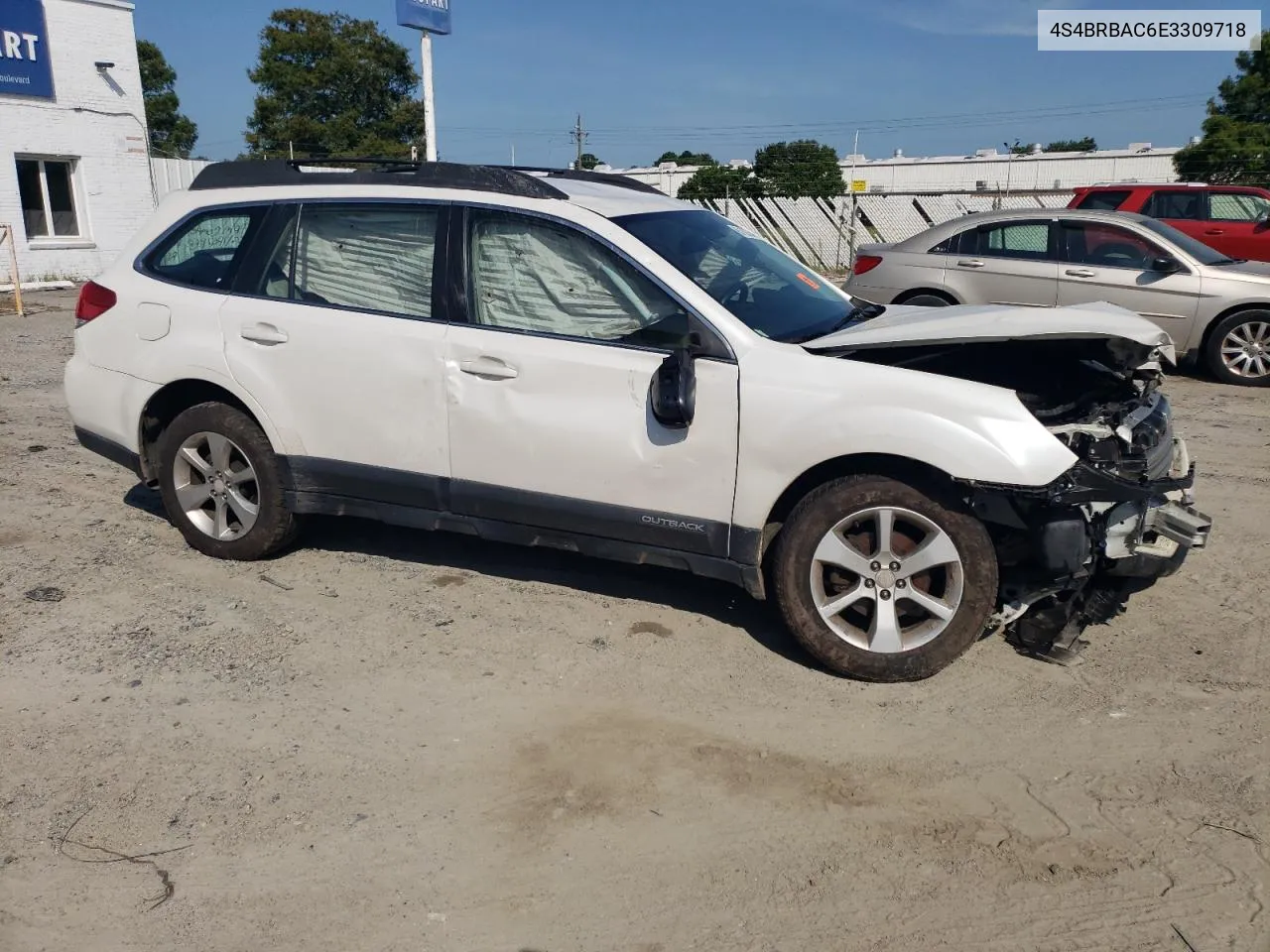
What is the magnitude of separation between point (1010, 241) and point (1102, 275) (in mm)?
919

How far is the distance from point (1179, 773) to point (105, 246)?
22205 millimetres

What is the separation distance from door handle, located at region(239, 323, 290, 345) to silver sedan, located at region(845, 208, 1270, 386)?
697 cm

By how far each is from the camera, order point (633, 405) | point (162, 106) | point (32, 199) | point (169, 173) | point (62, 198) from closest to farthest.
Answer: point (633, 405) < point (32, 199) < point (62, 198) < point (169, 173) < point (162, 106)

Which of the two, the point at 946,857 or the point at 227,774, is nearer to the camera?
the point at 946,857

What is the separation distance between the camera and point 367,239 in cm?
461

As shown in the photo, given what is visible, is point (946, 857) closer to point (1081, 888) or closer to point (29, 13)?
point (1081, 888)

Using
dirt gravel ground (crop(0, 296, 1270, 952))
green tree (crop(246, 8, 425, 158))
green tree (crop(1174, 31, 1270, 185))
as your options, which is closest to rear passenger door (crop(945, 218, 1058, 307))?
dirt gravel ground (crop(0, 296, 1270, 952))

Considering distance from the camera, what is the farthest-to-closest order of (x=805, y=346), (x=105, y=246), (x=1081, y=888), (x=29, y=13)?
(x=105, y=246), (x=29, y=13), (x=805, y=346), (x=1081, y=888)

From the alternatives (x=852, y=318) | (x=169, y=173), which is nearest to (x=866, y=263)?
(x=852, y=318)

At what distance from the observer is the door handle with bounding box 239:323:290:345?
466 centimetres

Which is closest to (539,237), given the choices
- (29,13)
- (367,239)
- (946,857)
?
(367,239)

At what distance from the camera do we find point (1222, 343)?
9.48 metres

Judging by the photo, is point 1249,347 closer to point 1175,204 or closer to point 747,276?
point 1175,204

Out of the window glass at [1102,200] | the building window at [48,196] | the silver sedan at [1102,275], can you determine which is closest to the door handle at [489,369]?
the silver sedan at [1102,275]
